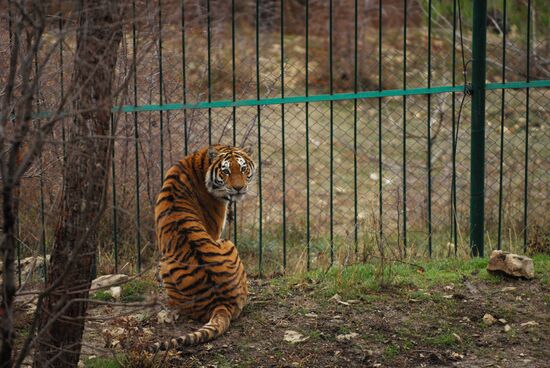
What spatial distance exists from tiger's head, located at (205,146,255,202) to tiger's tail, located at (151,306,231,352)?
95 cm

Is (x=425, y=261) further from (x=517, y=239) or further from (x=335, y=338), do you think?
(x=335, y=338)

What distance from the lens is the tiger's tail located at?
16.5 ft

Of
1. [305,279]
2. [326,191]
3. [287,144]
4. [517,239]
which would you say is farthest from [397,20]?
[305,279]

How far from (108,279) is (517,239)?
3.33 m

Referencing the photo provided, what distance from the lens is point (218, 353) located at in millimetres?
5160

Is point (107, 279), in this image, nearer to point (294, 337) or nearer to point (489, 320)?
point (294, 337)

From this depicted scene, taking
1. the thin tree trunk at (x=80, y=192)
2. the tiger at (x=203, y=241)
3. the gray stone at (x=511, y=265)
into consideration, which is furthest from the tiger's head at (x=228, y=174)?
the gray stone at (x=511, y=265)

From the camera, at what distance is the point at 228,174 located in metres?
6.12

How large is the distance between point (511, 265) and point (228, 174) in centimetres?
208

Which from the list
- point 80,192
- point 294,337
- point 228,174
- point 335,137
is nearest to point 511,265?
point 294,337

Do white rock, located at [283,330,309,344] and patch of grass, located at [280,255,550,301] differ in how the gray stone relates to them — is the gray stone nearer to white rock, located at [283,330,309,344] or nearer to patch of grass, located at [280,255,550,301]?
patch of grass, located at [280,255,550,301]

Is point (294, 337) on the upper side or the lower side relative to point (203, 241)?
lower

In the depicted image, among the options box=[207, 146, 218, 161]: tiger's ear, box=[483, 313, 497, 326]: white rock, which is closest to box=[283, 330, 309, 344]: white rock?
box=[483, 313, 497, 326]: white rock

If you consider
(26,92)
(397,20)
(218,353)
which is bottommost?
(218,353)
